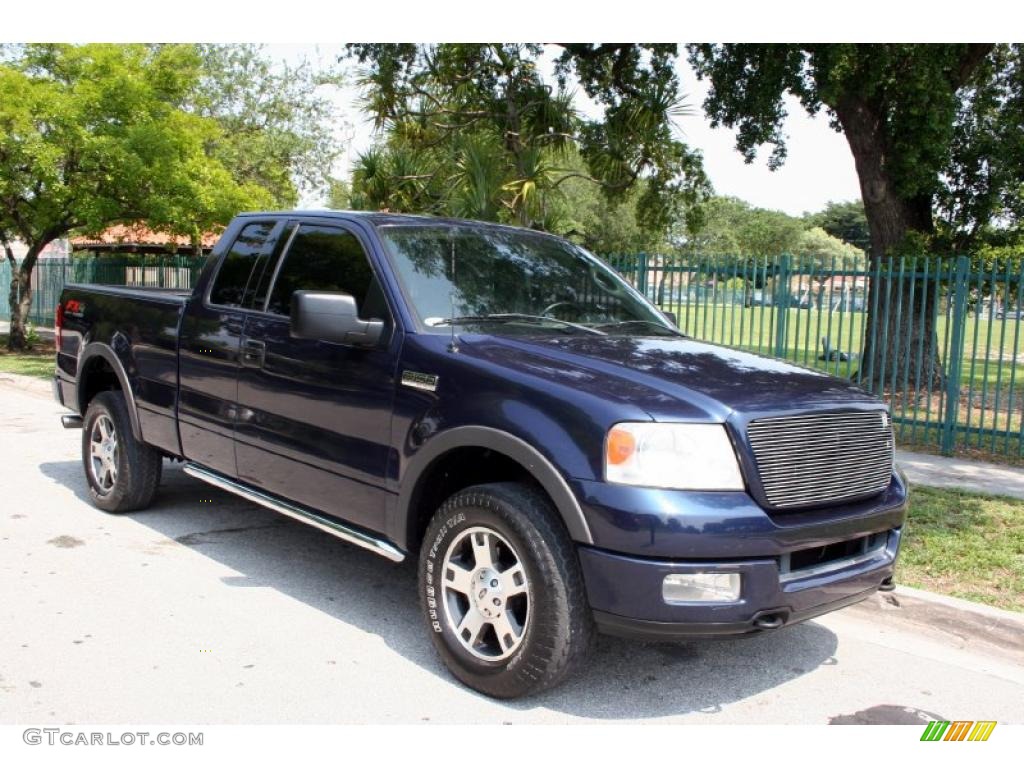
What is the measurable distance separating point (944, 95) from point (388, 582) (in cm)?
975

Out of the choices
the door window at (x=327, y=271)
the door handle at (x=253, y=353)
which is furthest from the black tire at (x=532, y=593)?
the door handle at (x=253, y=353)

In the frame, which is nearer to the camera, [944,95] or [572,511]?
[572,511]

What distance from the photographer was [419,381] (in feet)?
13.8

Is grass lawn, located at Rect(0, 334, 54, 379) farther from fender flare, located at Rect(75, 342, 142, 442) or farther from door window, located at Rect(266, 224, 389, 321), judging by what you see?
door window, located at Rect(266, 224, 389, 321)

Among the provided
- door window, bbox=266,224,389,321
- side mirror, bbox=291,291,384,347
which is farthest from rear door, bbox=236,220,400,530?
side mirror, bbox=291,291,384,347

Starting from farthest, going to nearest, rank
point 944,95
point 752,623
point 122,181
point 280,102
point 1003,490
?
point 280,102, point 122,181, point 944,95, point 1003,490, point 752,623

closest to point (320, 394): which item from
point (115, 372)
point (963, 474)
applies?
point (115, 372)

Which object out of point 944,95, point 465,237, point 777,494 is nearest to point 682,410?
point 777,494

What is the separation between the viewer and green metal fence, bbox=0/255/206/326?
65.6ft

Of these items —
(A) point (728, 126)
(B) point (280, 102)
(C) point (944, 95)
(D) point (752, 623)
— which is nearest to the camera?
(D) point (752, 623)

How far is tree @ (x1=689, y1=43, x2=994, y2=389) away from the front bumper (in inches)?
291

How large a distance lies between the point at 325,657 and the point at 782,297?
8139 millimetres

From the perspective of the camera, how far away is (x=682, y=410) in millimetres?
3564

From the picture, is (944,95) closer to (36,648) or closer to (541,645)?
(541,645)
